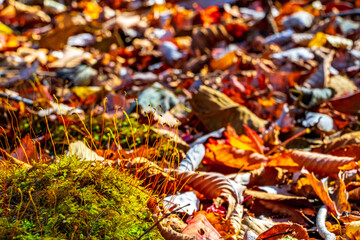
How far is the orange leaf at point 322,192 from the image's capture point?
5.40 ft

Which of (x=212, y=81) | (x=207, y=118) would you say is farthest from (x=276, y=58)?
(x=207, y=118)

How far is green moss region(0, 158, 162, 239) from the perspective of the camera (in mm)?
1073

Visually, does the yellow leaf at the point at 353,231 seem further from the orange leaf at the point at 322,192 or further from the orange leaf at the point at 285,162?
the orange leaf at the point at 285,162

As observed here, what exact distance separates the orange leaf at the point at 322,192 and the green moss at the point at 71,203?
2.53ft

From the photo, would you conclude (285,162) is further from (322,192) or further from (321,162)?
(322,192)

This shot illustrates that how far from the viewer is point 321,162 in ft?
6.44

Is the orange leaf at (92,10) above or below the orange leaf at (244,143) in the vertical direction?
below

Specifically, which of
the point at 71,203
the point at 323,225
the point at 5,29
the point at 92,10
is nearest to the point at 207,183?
the point at 323,225

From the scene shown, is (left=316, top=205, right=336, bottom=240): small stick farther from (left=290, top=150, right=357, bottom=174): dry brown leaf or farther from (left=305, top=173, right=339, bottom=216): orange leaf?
(left=290, top=150, right=357, bottom=174): dry brown leaf

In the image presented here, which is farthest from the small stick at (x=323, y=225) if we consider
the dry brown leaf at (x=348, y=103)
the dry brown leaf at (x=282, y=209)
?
the dry brown leaf at (x=348, y=103)

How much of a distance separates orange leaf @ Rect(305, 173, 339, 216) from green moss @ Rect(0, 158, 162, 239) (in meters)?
0.77

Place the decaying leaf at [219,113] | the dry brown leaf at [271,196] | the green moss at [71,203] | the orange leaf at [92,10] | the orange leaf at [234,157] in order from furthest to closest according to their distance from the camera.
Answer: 1. the orange leaf at [92,10]
2. the decaying leaf at [219,113]
3. the orange leaf at [234,157]
4. the dry brown leaf at [271,196]
5. the green moss at [71,203]

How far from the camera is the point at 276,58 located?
373 cm

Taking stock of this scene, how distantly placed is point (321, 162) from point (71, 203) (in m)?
1.31
